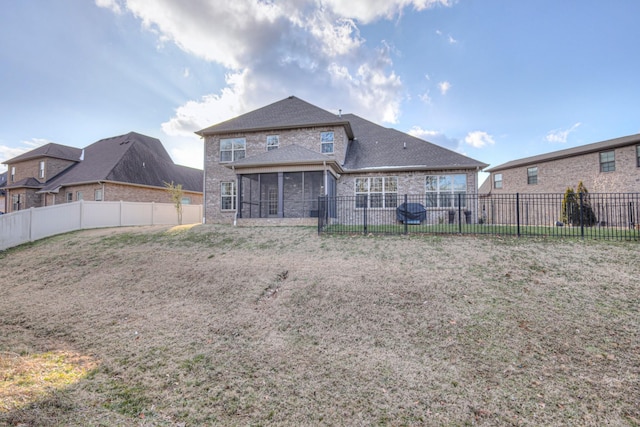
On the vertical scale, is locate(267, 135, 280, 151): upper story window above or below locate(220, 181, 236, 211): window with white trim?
above

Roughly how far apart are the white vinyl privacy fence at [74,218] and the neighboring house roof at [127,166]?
174 inches

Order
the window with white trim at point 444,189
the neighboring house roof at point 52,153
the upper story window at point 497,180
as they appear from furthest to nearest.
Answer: the upper story window at point 497,180
the neighboring house roof at point 52,153
the window with white trim at point 444,189

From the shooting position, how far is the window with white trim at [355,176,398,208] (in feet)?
54.3

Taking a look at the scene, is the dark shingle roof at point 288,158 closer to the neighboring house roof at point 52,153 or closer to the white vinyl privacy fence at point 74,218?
the white vinyl privacy fence at point 74,218

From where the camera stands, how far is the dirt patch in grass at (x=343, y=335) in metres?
3.22

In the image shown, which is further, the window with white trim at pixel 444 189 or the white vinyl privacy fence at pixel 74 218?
the window with white trim at pixel 444 189

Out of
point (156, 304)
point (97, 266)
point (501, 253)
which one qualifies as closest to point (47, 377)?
point (156, 304)

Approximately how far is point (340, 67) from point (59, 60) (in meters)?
12.7

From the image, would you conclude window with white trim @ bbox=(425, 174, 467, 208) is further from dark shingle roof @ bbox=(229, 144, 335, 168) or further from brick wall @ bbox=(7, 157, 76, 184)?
brick wall @ bbox=(7, 157, 76, 184)

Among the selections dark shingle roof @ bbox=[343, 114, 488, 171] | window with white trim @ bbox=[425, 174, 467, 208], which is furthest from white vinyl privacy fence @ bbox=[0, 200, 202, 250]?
window with white trim @ bbox=[425, 174, 467, 208]

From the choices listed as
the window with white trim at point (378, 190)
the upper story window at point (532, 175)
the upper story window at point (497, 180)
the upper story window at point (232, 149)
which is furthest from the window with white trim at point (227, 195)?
the upper story window at point (497, 180)

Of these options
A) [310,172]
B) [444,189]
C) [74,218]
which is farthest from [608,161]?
[74,218]

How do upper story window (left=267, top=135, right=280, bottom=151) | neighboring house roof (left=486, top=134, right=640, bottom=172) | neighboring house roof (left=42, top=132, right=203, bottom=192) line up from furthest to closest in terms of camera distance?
1. neighboring house roof (left=42, top=132, right=203, bottom=192)
2. upper story window (left=267, top=135, right=280, bottom=151)
3. neighboring house roof (left=486, top=134, right=640, bottom=172)

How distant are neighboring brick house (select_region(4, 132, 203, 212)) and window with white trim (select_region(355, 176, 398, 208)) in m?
17.6
